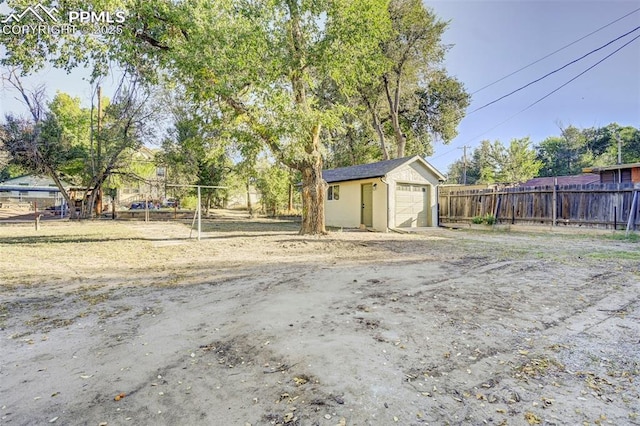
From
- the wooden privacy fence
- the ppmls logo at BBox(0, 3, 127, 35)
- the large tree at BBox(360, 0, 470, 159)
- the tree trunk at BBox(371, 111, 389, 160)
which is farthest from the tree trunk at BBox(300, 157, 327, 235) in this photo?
the tree trunk at BBox(371, 111, 389, 160)

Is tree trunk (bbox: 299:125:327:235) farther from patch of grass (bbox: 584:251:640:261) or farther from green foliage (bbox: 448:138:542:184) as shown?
green foliage (bbox: 448:138:542:184)

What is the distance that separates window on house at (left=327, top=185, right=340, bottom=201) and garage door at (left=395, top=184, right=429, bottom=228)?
3.84 metres

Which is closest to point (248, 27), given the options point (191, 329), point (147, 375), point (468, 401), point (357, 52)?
point (357, 52)

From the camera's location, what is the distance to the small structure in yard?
17.7 m

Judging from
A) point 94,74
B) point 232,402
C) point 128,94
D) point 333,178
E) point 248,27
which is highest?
point 128,94

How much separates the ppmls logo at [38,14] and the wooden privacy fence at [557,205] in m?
16.5

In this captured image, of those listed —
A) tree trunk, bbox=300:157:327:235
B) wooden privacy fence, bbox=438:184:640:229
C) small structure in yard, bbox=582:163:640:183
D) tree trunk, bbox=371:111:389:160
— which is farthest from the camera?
tree trunk, bbox=371:111:389:160

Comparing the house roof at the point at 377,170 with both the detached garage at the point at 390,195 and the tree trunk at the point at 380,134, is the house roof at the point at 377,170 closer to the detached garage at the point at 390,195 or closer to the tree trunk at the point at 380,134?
the detached garage at the point at 390,195

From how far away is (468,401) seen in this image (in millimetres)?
2137

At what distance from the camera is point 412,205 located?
611 inches

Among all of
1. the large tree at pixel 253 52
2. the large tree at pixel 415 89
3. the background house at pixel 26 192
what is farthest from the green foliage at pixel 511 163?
the background house at pixel 26 192

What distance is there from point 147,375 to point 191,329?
→ 2.96ft

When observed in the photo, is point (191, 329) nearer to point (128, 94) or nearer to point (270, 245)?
point (270, 245)

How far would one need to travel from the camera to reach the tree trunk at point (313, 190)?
37.3 feet
